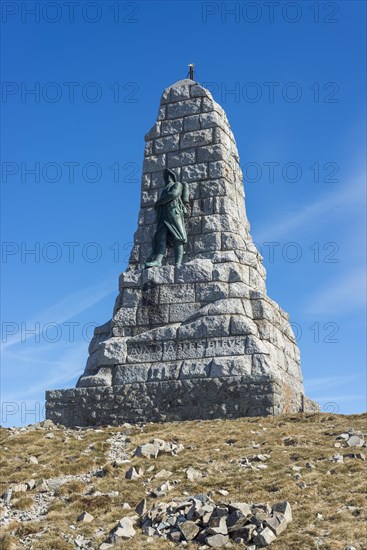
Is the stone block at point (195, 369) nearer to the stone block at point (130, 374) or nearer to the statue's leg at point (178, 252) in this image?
the stone block at point (130, 374)

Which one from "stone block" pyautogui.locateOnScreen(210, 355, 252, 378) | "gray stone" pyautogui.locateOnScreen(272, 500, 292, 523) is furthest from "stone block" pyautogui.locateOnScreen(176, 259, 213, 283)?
"gray stone" pyautogui.locateOnScreen(272, 500, 292, 523)

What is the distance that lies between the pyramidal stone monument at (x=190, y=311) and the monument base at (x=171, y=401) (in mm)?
21

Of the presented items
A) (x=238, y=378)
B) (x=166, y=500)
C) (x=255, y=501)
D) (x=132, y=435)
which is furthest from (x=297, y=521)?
(x=238, y=378)

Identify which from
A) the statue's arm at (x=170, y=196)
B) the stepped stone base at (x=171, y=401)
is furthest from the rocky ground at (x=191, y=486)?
the statue's arm at (x=170, y=196)

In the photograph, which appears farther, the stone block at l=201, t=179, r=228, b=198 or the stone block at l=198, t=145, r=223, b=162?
the stone block at l=198, t=145, r=223, b=162

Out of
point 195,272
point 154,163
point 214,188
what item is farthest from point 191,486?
point 154,163

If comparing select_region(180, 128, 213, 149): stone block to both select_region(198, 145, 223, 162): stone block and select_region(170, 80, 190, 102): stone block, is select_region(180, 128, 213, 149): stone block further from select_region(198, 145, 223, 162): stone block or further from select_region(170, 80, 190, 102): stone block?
select_region(170, 80, 190, 102): stone block

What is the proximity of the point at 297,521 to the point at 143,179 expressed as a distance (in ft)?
40.2

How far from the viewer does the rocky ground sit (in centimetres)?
938

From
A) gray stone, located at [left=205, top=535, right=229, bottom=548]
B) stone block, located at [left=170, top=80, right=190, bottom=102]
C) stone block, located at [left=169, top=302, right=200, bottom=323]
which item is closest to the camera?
gray stone, located at [left=205, top=535, right=229, bottom=548]

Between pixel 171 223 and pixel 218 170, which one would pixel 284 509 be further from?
pixel 218 170

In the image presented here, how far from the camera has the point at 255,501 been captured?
10211mm

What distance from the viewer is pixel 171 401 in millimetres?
16078

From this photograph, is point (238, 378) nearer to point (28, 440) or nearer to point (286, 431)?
point (286, 431)
